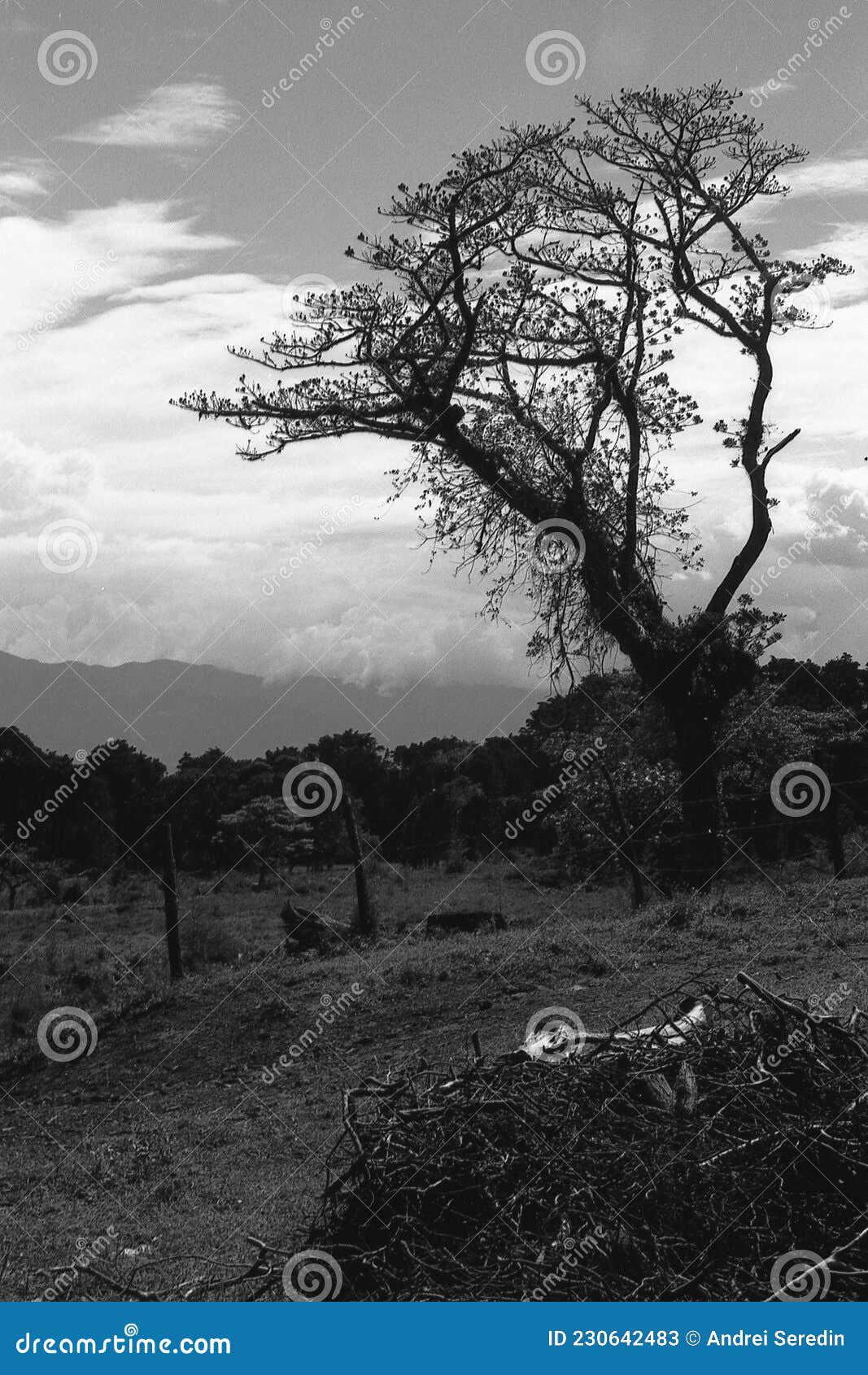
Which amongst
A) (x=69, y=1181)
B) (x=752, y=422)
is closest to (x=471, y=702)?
(x=752, y=422)

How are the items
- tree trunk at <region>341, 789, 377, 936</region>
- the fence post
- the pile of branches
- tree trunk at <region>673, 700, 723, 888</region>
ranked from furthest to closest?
tree trunk at <region>673, 700, 723, 888</region>
the fence post
tree trunk at <region>341, 789, 377, 936</region>
the pile of branches

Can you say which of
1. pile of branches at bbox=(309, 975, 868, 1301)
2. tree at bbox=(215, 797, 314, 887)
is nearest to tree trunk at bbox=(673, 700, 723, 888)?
pile of branches at bbox=(309, 975, 868, 1301)

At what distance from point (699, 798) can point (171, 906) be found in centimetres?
868

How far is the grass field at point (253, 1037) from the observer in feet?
20.6

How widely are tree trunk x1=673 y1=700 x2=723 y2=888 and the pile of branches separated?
11671mm

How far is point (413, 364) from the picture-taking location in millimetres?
17031

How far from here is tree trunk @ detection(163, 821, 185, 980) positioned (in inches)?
500

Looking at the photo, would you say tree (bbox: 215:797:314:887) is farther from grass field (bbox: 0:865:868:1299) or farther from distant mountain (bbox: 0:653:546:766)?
distant mountain (bbox: 0:653:546:766)

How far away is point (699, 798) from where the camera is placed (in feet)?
59.3

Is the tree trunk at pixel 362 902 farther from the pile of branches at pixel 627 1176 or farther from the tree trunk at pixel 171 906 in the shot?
the pile of branches at pixel 627 1176

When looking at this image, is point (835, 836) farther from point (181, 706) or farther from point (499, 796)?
point (181, 706)

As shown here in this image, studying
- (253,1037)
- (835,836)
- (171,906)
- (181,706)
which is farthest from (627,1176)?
(181,706)

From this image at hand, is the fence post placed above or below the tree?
above

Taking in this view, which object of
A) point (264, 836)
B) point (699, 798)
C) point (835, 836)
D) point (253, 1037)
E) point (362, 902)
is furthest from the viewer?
point (264, 836)
